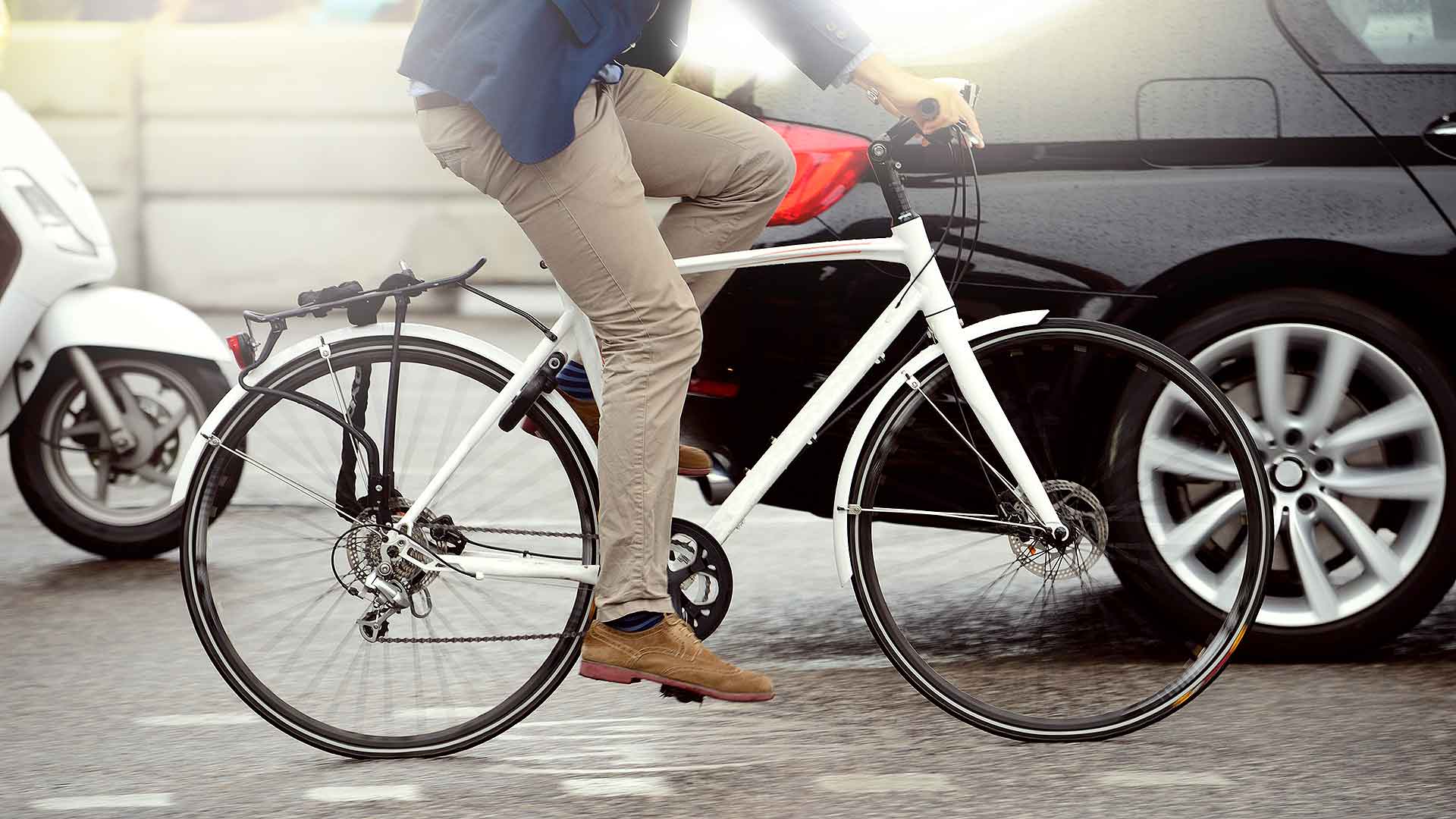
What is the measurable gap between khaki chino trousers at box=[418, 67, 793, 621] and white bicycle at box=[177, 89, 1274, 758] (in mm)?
120

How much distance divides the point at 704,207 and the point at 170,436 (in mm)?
2408

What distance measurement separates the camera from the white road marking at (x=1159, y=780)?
3602mm

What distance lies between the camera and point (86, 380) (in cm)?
554

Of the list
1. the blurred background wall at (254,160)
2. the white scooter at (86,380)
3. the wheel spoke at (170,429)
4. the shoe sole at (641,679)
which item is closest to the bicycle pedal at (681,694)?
the shoe sole at (641,679)

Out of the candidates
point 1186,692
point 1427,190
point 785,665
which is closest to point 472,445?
point 785,665

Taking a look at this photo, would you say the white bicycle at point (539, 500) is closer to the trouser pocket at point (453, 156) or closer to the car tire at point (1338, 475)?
the trouser pocket at point (453, 156)

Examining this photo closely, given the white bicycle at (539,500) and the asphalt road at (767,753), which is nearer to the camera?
the asphalt road at (767,753)

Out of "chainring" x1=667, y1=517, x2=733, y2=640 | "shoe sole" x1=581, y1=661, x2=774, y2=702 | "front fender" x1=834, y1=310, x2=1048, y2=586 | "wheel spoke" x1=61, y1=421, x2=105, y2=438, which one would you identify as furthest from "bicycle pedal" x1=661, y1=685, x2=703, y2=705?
"wheel spoke" x1=61, y1=421, x2=105, y2=438

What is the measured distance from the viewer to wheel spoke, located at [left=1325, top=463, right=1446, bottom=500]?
14.1 feet

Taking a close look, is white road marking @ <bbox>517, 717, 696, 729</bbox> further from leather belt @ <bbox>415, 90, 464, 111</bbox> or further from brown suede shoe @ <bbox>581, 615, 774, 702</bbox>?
leather belt @ <bbox>415, 90, 464, 111</bbox>

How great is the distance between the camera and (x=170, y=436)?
5660mm

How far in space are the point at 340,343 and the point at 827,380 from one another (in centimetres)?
94

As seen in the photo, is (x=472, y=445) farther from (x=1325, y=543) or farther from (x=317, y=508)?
(x=1325, y=543)

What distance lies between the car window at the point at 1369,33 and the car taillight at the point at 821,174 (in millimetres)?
972
